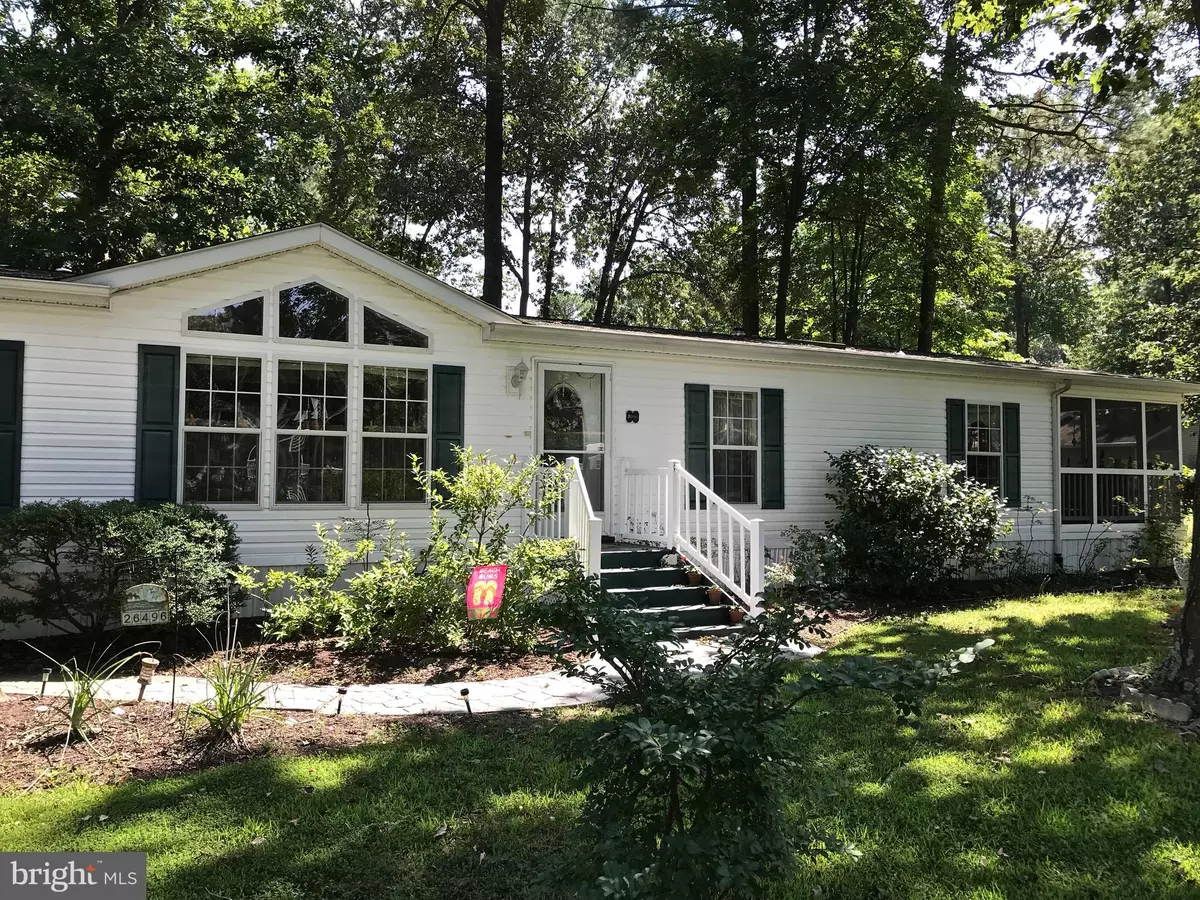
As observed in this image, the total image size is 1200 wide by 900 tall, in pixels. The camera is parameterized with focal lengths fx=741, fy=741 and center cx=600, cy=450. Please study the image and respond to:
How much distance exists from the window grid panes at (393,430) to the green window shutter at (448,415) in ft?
0.37

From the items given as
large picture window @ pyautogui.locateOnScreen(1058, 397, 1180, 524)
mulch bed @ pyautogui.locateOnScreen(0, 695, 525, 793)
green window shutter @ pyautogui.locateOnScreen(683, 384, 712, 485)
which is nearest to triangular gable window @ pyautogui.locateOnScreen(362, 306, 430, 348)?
green window shutter @ pyautogui.locateOnScreen(683, 384, 712, 485)

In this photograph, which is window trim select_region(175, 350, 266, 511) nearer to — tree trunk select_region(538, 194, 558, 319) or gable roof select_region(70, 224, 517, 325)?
gable roof select_region(70, 224, 517, 325)

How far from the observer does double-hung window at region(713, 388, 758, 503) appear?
9.62 meters

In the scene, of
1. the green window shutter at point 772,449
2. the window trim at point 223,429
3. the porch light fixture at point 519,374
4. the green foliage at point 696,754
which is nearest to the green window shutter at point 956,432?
the green window shutter at point 772,449

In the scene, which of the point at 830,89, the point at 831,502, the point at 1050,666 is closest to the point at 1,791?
the point at 1050,666

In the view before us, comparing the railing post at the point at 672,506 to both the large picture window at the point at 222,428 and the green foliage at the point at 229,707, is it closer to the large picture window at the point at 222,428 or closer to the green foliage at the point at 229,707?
the large picture window at the point at 222,428

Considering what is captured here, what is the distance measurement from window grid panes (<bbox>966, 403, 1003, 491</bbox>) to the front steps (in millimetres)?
5856

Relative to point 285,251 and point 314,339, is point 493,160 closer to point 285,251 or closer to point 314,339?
point 285,251

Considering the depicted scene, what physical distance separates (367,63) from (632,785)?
758 inches

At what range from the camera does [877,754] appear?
4.12 metres

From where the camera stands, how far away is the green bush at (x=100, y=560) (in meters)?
5.75

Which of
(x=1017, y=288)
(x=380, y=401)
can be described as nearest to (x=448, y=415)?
(x=380, y=401)

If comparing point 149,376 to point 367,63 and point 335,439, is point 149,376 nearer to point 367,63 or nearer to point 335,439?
point 335,439

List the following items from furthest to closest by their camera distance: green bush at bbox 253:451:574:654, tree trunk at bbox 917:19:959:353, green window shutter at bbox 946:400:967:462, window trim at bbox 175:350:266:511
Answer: tree trunk at bbox 917:19:959:353 < green window shutter at bbox 946:400:967:462 < window trim at bbox 175:350:266:511 < green bush at bbox 253:451:574:654
